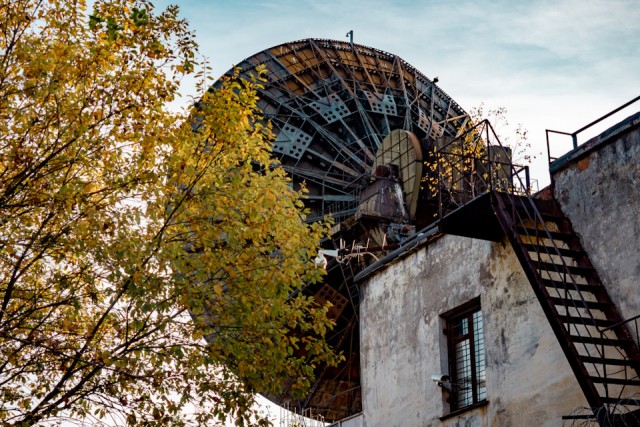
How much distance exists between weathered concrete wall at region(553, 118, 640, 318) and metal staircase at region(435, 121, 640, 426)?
0.63 ft

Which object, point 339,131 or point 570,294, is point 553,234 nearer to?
point 570,294

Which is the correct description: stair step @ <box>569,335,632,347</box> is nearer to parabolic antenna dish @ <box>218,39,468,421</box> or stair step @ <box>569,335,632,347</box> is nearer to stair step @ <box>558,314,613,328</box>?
stair step @ <box>558,314,613,328</box>

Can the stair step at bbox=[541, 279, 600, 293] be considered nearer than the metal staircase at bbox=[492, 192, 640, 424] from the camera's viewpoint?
No

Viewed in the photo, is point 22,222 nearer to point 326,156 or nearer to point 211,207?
point 211,207

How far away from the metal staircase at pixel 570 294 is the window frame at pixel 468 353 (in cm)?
158

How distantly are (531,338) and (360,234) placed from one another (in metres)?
15.6

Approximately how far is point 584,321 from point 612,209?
72.6 inches

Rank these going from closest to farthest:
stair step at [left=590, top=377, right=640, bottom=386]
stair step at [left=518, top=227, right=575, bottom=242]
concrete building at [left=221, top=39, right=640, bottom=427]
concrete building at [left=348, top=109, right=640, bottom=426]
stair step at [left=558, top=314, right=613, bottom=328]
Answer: stair step at [left=590, top=377, right=640, bottom=386]
stair step at [left=558, top=314, right=613, bottom=328]
concrete building at [left=221, top=39, right=640, bottom=427]
concrete building at [left=348, top=109, right=640, bottom=426]
stair step at [left=518, top=227, right=575, bottom=242]

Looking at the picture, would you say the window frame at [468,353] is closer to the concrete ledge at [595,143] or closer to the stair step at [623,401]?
the concrete ledge at [595,143]

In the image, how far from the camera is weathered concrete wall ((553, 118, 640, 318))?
13.5m

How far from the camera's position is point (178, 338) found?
13.7m

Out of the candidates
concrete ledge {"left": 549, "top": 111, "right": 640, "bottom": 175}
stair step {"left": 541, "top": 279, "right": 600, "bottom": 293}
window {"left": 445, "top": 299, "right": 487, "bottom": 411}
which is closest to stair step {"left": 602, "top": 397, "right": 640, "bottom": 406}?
stair step {"left": 541, "top": 279, "right": 600, "bottom": 293}

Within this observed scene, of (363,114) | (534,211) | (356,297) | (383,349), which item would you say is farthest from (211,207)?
(363,114)

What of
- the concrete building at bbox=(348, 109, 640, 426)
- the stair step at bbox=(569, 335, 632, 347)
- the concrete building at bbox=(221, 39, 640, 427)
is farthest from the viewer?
the concrete building at bbox=(348, 109, 640, 426)
